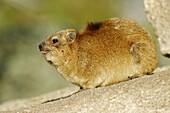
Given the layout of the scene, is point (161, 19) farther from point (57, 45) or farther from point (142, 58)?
point (57, 45)

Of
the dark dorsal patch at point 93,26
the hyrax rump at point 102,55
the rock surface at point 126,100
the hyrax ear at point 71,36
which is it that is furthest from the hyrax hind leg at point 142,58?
the hyrax ear at point 71,36

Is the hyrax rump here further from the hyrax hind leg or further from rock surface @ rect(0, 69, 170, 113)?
rock surface @ rect(0, 69, 170, 113)

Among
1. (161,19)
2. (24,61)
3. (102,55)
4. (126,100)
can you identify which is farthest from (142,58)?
(24,61)

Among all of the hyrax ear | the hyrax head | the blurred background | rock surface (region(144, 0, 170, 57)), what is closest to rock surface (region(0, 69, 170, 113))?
the hyrax head

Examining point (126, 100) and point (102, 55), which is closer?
point (126, 100)

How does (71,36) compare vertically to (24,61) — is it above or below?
below

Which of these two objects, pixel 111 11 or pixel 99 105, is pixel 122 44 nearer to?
pixel 99 105
